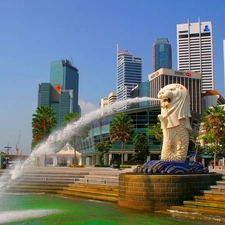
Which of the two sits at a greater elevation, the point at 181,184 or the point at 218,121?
the point at 218,121

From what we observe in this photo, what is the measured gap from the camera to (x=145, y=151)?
56656 millimetres

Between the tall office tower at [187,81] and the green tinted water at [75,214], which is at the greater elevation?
the tall office tower at [187,81]

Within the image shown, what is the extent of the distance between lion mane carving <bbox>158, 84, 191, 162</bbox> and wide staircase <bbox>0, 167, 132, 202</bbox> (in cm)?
426

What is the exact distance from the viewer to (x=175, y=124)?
2000 centimetres

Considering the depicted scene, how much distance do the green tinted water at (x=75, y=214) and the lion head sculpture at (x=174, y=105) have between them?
5.95 meters

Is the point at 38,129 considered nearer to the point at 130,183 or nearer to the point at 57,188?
the point at 57,188

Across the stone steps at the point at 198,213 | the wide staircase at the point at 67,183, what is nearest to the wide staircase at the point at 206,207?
the stone steps at the point at 198,213

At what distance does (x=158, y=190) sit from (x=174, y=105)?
5.72 metres

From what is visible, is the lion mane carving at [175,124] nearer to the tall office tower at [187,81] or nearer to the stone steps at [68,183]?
the stone steps at [68,183]

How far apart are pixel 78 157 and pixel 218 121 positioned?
19.2 metres

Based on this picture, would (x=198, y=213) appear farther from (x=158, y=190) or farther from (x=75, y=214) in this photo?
(x=75, y=214)

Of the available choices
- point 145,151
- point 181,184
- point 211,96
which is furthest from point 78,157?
point 211,96

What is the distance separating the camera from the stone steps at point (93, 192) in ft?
66.3

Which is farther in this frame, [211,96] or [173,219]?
[211,96]
